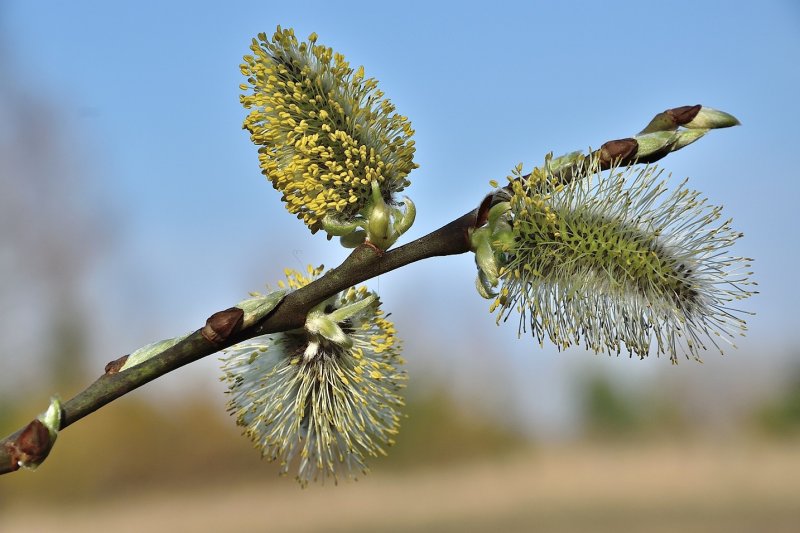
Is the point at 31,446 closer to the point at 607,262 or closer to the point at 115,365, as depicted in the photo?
the point at 115,365

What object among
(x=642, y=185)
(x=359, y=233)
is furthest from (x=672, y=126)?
(x=359, y=233)

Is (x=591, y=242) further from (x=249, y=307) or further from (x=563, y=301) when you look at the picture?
(x=249, y=307)

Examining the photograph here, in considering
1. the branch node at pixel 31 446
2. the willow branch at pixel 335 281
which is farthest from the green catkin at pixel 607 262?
the branch node at pixel 31 446

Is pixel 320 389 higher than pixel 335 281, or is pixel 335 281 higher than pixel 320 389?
pixel 335 281

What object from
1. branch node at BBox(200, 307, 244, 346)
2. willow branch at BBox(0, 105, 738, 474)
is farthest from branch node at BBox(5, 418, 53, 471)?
branch node at BBox(200, 307, 244, 346)

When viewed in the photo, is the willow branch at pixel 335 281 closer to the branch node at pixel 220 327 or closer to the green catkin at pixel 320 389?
the branch node at pixel 220 327

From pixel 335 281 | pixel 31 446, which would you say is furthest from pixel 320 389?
pixel 31 446

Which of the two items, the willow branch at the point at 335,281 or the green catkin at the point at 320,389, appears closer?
the willow branch at the point at 335,281

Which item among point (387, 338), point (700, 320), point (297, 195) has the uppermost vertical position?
point (297, 195)
